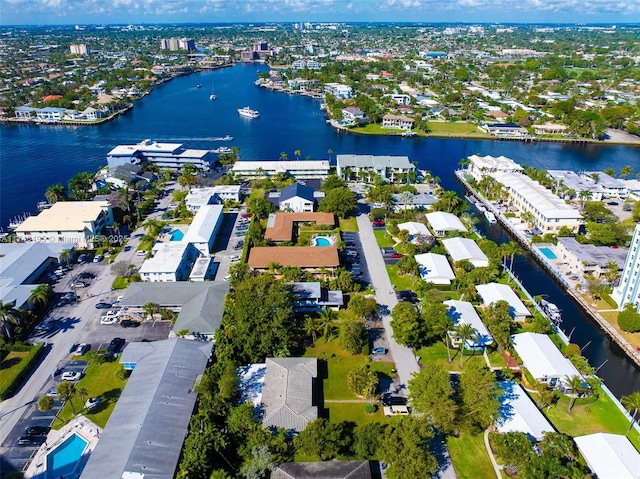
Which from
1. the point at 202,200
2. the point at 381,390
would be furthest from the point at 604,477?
the point at 202,200

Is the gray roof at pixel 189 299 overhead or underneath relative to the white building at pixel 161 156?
underneath

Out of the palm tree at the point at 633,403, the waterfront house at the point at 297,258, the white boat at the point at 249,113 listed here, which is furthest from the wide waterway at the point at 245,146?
the waterfront house at the point at 297,258

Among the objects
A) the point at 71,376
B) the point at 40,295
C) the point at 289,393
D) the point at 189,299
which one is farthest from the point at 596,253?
the point at 40,295

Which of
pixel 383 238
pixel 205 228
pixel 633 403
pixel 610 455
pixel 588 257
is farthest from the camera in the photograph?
pixel 383 238

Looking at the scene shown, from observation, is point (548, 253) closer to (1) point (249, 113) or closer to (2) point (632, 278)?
(2) point (632, 278)

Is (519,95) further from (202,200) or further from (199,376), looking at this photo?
(199,376)

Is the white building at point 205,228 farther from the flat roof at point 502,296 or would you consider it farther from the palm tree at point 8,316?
the flat roof at point 502,296

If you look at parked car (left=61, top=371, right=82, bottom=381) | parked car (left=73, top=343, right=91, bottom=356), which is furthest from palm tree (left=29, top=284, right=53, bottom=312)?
parked car (left=61, top=371, right=82, bottom=381)
